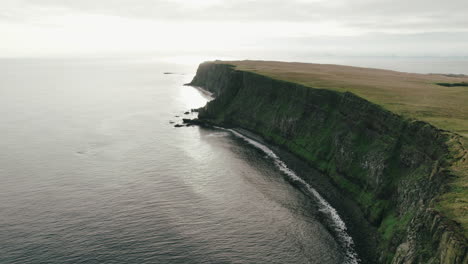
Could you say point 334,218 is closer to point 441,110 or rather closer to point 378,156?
point 378,156

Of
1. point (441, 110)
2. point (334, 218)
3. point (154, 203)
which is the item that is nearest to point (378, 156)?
point (334, 218)

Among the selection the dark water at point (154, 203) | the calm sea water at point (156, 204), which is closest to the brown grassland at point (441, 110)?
the calm sea water at point (156, 204)

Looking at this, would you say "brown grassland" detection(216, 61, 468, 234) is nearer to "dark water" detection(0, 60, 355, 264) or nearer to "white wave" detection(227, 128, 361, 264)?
"white wave" detection(227, 128, 361, 264)

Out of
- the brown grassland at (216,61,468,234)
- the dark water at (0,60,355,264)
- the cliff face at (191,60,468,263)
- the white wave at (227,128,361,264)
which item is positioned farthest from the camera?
the white wave at (227,128,361,264)

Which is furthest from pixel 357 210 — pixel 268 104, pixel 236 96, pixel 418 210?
pixel 236 96

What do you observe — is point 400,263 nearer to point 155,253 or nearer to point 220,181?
point 155,253


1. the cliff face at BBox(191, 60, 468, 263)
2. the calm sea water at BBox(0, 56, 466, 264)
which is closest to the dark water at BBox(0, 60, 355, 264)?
the calm sea water at BBox(0, 56, 466, 264)
